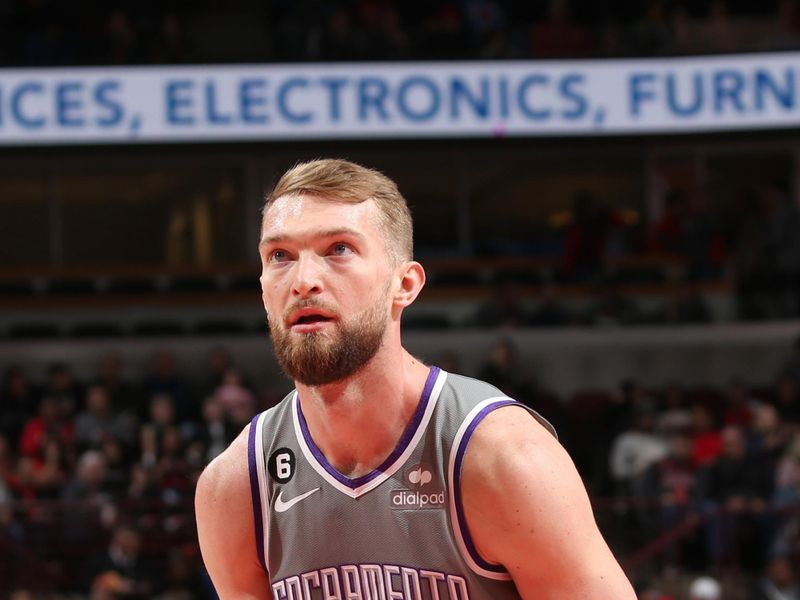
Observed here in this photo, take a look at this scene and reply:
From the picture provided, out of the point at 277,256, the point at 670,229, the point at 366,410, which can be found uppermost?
the point at 670,229

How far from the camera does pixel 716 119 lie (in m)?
16.4

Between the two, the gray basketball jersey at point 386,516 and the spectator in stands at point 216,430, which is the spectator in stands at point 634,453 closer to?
the spectator in stands at point 216,430

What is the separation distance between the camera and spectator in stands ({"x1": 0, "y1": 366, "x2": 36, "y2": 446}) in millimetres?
15016

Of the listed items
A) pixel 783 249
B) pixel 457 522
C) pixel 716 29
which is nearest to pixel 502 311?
pixel 783 249

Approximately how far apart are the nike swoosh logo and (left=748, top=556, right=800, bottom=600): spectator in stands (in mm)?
9968

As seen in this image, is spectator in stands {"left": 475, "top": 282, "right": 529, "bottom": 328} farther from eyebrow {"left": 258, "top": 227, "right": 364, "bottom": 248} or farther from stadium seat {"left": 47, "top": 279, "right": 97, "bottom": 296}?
eyebrow {"left": 258, "top": 227, "right": 364, "bottom": 248}

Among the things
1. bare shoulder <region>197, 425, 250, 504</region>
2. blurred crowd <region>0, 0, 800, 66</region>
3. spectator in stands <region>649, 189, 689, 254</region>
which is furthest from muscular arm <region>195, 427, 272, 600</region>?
spectator in stands <region>649, 189, 689, 254</region>

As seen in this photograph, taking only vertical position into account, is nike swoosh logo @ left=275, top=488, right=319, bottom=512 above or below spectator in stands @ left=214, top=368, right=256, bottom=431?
below

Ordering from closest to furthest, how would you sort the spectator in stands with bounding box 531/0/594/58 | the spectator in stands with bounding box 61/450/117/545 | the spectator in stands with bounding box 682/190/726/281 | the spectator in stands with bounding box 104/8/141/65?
the spectator in stands with bounding box 61/450/117/545, the spectator in stands with bounding box 104/8/141/65, the spectator in stands with bounding box 531/0/594/58, the spectator in stands with bounding box 682/190/726/281

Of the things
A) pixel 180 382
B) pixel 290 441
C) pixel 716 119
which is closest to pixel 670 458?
pixel 716 119

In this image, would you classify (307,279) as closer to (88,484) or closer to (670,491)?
(88,484)

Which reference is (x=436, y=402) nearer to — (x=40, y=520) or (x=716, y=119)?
(x=40, y=520)

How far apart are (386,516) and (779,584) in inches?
397

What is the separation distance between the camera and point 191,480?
536 inches
